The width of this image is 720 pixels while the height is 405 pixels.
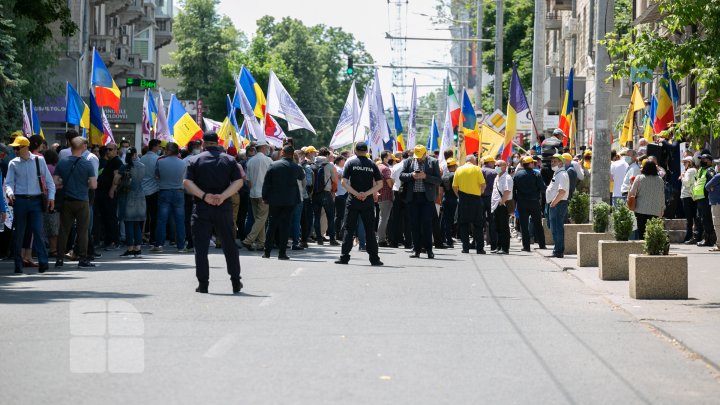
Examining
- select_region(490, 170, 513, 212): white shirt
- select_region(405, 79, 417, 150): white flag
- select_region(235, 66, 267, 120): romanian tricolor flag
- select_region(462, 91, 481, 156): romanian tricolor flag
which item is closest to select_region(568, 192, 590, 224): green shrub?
select_region(490, 170, 513, 212): white shirt

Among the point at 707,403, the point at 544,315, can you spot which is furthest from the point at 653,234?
the point at 707,403

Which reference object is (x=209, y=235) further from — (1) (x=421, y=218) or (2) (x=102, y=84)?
(2) (x=102, y=84)

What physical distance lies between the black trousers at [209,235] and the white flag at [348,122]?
20.2m

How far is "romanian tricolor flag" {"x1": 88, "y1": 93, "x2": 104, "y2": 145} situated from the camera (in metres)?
26.9

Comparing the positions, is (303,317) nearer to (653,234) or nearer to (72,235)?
(653,234)

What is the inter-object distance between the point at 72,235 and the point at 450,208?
7903mm

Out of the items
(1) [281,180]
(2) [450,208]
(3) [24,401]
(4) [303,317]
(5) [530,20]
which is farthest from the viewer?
(5) [530,20]

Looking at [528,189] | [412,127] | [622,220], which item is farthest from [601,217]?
[412,127]

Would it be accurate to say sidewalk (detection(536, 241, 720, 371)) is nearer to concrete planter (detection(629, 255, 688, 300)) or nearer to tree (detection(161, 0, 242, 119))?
concrete planter (detection(629, 255, 688, 300))

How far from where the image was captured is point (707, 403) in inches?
325

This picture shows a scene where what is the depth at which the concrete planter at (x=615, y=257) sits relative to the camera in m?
17.8

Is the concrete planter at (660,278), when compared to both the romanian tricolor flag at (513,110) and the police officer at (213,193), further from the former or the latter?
the romanian tricolor flag at (513,110)

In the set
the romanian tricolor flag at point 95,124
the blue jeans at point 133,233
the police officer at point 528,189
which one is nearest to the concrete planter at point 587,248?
the police officer at point 528,189

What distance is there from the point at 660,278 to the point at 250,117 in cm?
1762
